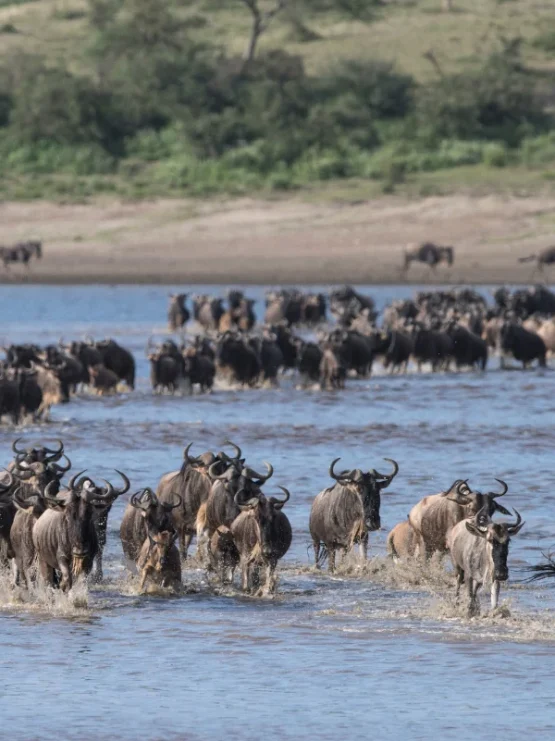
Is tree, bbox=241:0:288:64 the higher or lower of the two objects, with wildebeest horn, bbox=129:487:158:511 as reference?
higher

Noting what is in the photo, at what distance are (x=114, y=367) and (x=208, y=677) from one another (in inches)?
718

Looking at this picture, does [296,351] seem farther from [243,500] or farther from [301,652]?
[301,652]

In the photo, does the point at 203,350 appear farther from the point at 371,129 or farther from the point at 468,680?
the point at 371,129

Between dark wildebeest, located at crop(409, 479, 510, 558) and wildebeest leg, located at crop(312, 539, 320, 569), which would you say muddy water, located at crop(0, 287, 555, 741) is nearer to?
wildebeest leg, located at crop(312, 539, 320, 569)

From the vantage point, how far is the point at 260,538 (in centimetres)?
1407

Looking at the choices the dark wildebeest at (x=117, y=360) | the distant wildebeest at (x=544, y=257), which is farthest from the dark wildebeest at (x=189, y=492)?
the distant wildebeest at (x=544, y=257)

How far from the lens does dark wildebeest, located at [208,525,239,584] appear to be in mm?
14821

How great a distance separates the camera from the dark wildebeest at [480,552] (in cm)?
1280

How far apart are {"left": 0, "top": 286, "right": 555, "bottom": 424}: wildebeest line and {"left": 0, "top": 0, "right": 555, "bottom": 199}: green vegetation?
1695cm

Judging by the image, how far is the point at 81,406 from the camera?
28.4 meters

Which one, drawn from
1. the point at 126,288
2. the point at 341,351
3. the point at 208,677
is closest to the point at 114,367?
the point at 341,351

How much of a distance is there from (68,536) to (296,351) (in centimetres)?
1928

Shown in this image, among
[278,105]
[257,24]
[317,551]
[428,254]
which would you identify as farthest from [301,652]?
[257,24]

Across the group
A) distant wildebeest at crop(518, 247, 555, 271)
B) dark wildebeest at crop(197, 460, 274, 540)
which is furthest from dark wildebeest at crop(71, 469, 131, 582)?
distant wildebeest at crop(518, 247, 555, 271)
